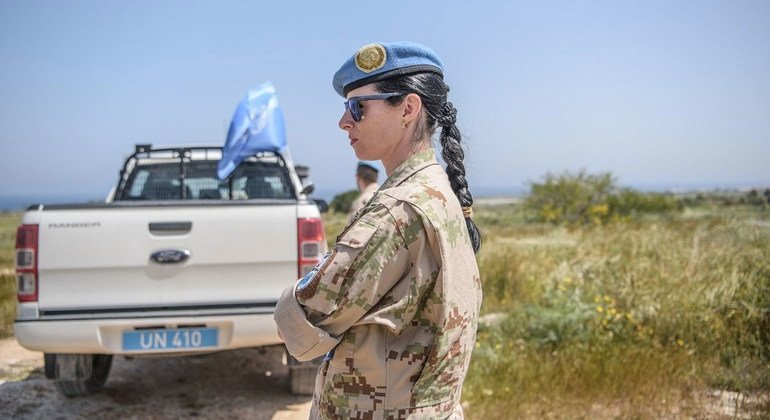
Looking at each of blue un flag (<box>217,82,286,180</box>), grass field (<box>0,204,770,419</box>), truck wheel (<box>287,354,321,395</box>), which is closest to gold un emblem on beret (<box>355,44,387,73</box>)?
grass field (<box>0,204,770,419</box>)

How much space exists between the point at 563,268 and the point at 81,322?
5146mm

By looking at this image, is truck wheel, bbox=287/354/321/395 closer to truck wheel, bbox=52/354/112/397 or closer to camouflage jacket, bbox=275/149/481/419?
truck wheel, bbox=52/354/112/397

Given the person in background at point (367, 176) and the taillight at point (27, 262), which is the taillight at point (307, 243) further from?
the person in background at point (367, 176)

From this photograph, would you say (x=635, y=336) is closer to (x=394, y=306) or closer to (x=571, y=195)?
(x=394, y=306)

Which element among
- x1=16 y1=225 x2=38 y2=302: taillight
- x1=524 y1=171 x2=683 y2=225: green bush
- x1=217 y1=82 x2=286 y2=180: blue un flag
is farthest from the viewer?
x1=524 y1=171 x2=683 y2=225: green bush

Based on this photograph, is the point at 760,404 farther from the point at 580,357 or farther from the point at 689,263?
the point at 689,263

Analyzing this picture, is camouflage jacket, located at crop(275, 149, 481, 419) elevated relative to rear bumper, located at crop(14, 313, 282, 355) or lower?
elevated

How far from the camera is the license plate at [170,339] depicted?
12.8ft

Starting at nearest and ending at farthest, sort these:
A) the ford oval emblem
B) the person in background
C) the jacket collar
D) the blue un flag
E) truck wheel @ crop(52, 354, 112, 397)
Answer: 1. the jacket collar
2. the ford oval emblem
3. truck wheel @ crop(52, 354, 112, 397)
4. the blue un flag
5. the person in background

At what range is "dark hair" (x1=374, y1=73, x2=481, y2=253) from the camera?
1574 millimetres

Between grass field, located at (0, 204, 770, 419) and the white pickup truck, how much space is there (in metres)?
1.56

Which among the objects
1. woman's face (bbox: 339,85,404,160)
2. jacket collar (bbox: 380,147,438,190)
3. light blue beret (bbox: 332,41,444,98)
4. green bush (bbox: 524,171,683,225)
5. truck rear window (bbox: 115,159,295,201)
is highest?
light blue beret (bbox: 332,41,444,98)

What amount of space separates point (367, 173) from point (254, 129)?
50.4 inches

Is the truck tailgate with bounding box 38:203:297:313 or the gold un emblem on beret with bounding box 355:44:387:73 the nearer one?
the gold un emblem on beret with bounding box 355:44:387:73
